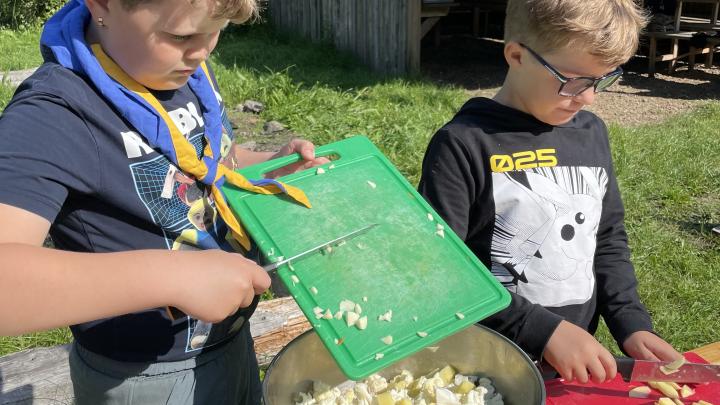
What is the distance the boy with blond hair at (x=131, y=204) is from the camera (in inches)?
38.2

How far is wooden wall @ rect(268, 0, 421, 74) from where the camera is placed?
27.4 ft

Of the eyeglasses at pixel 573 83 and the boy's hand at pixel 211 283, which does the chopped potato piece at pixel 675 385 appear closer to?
the eyeglasses at pixel 573 83

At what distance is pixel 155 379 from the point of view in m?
1.41

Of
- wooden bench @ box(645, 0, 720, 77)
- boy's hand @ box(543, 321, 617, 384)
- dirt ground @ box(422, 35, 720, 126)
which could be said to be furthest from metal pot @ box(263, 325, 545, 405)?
wooden bench @ box(645, 0, 720, 77)

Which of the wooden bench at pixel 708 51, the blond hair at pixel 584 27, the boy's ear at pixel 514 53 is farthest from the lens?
the wooden bench at pixel 708 51

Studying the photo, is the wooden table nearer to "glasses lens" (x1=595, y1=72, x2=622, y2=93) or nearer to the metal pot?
the metal pot

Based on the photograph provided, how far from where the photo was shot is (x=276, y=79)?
7070 millimetres

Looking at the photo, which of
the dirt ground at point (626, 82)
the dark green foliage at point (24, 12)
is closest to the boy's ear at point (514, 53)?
the dirt ground at point (626, 82)

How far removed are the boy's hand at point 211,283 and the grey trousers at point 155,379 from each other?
442mm

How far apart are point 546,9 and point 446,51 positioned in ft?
29.7

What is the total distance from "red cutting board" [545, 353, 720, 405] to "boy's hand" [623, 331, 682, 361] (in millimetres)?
106

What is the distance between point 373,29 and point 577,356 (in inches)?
307

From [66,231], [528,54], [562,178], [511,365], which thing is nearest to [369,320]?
[511,365]

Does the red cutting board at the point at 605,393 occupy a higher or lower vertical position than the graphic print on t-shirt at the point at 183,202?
lower
